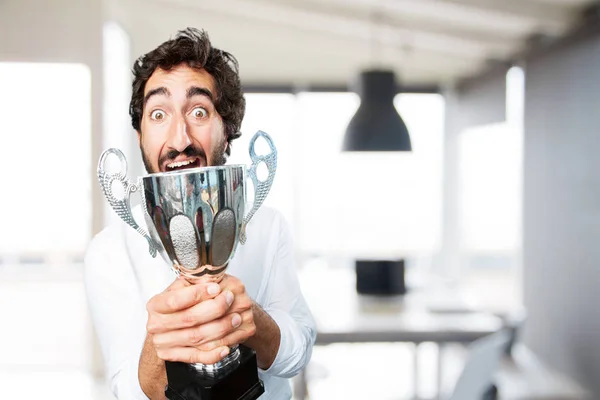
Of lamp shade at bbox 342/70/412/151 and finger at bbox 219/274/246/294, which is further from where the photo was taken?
lamp shade at bbox 342/70/412/151

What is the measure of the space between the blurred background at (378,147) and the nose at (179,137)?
81.0 inches

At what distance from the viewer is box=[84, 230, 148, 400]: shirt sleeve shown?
94cm

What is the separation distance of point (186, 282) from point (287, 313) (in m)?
0.27

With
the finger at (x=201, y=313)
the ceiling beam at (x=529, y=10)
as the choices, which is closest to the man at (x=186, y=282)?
the finger at (x=201, y=313)

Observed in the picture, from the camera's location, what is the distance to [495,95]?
242 inches

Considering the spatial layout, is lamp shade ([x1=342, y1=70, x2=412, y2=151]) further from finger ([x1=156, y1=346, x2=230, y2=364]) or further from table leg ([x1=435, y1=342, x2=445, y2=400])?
finger ([x1=156, y1=346, x2=230, y2=364])

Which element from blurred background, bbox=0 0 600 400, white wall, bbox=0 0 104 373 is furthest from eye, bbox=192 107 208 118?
white wall, bbox=0 0 104 373

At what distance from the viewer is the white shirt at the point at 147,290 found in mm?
949

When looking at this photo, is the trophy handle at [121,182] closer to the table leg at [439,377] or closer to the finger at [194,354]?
the finger at [194,354]

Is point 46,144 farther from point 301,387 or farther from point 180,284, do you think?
point 180,284

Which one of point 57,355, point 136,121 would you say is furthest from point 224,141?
point 57,355

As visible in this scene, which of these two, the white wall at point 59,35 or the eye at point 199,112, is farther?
the white wall at point 59,35

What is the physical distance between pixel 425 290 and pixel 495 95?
10.2 ft

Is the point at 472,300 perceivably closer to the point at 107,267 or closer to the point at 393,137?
the point at 393,137
